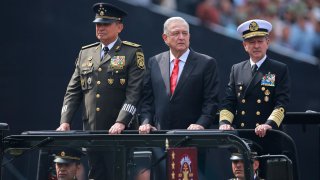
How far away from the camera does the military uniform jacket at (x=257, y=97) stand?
6277 millimetres

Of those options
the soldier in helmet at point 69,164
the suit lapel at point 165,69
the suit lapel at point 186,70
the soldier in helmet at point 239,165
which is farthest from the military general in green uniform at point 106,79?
the soldier in helmet at point 239,165

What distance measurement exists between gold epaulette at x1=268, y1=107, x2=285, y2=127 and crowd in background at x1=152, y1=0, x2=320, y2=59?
15.6ft

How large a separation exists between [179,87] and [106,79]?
1.77 feet

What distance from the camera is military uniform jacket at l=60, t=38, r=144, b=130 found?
625 cm

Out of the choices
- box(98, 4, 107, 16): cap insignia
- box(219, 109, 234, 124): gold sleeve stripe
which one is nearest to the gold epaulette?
box(219, 109, 234, 124): gold sleeve stripe

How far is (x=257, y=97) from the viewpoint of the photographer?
6.31 metres

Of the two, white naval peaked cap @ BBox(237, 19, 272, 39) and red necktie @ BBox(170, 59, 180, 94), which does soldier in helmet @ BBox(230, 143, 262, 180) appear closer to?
red necktie @ BBox(170, 59, 180, 94)

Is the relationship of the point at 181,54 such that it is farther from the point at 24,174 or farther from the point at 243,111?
the point at 24,174

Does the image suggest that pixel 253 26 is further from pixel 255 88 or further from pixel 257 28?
pixel 255 88

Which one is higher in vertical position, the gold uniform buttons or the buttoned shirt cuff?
the gold uniform buttons

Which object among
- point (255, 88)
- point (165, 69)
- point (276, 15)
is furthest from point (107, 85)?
point (276, 15)

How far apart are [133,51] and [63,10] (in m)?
4.18

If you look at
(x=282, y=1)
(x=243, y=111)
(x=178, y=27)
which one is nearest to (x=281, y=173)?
(x=243, y=111)

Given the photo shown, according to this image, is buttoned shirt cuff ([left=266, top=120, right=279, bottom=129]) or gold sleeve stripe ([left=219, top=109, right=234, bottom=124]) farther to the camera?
gold sleeve stripe ([left=219, top=109, right=234, bottom=124])
